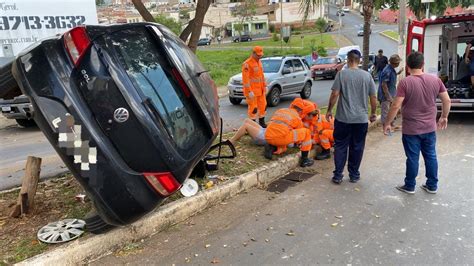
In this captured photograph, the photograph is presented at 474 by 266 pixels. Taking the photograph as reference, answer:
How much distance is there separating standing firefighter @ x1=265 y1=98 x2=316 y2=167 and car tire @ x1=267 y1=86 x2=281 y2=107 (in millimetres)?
7633

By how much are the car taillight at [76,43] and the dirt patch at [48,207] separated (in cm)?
159

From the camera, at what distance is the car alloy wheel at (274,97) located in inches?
543

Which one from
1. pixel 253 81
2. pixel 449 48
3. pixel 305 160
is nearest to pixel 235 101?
pixel 253 81

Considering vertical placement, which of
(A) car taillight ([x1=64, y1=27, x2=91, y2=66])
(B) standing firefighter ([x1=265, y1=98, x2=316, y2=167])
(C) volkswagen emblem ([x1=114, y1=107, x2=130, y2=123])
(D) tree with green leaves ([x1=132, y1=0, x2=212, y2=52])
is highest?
(D) tree with green leaves ([x1=132, y1=0, x2=212, y2=52])

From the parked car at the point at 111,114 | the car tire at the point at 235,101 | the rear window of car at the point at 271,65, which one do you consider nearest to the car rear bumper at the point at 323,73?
the rear window of car at the point at 271,65

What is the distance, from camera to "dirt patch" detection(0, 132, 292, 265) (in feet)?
10.9

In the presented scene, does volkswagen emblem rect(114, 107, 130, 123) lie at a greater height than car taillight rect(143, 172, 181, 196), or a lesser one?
greater

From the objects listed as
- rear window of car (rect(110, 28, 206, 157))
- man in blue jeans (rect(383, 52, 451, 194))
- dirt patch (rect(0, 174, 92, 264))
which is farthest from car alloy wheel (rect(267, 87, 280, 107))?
Answer: rear window of car (rect(110, 28, 206, 157))

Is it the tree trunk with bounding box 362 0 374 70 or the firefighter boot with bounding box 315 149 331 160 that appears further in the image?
the tree trunk with bounding box 362 0 374 70

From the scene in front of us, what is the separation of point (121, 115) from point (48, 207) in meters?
1.99

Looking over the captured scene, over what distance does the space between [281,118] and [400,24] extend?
9.31 metres

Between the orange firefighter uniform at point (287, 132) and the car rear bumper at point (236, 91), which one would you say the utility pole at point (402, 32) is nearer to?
the car rear bumper at point (236, 91)

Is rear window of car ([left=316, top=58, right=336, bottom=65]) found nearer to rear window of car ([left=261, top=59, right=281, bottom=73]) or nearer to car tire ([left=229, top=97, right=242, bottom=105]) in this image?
rear window of car ([left=261, top=59, right=281, bottom=73])

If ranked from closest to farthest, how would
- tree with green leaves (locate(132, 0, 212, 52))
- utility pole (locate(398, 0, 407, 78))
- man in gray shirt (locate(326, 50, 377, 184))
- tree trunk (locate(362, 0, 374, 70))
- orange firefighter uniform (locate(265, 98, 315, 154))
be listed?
man in gray shirt (locate(326, 50, 377, 184)) → orange firefighter uniform (locate(265, 98, 315, 154)) → tree with green leaves (locate(132, 0, 212, 52)) → tree trunk (locate(362, 0, 374, 70)) → utility pole (locate(398, 0, 407, 78))
